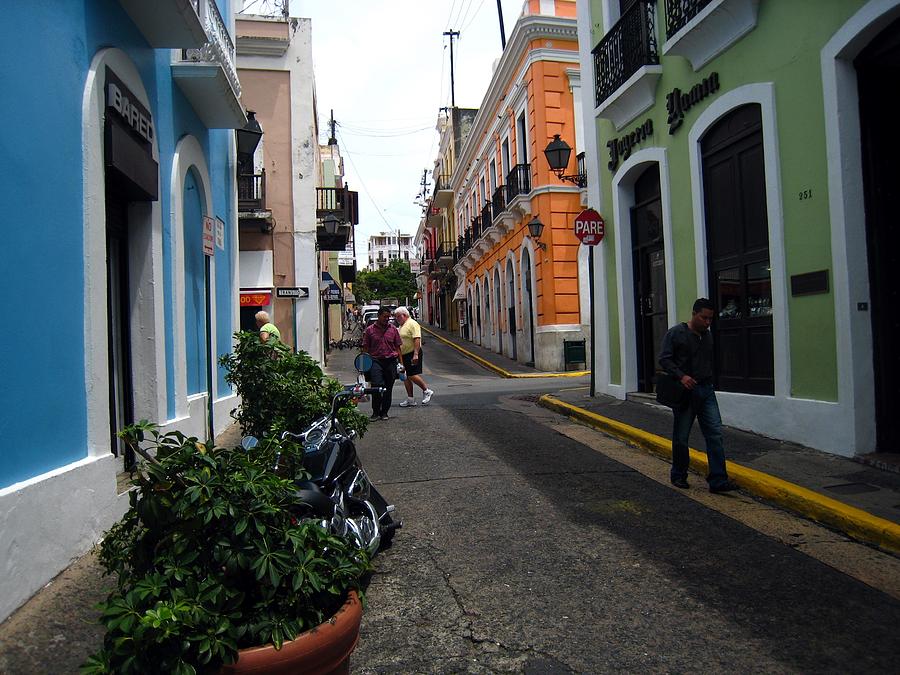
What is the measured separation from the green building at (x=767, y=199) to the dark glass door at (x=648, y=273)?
0.03m

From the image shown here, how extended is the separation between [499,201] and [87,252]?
20.5 m

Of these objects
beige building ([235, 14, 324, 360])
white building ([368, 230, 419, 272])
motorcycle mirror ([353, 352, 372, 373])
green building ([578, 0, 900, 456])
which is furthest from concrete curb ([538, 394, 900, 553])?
white building ([368, 230, 419, 272])

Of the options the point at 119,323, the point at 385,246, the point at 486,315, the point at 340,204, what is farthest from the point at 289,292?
the point at 385,246

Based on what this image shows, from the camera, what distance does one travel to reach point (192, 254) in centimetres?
827

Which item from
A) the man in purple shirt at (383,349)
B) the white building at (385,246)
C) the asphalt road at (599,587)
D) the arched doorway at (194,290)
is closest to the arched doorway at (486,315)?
the man in purple shirt at (383,349)

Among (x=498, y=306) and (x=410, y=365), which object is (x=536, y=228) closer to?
(x=498, y=306)

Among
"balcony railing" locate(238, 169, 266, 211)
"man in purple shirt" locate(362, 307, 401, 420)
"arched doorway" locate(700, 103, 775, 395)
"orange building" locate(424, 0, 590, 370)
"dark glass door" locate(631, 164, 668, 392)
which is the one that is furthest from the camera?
"orange building" locate(424, 0, 590, 370)

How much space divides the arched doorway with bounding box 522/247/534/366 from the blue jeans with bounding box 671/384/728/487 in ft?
52.3

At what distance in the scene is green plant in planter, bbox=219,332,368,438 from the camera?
599cm

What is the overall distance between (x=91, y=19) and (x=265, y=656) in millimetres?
4835

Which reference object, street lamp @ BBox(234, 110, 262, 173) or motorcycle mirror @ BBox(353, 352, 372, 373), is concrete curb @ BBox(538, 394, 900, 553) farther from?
street lamp @ BBox(234, 110, 262, 173)

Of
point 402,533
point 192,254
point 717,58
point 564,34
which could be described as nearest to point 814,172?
point 717,58

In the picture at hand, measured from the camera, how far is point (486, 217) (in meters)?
26.9

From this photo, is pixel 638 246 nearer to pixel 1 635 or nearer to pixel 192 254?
pixel 192 254
